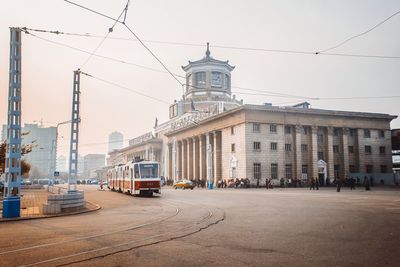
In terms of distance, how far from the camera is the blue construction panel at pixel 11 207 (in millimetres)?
14953

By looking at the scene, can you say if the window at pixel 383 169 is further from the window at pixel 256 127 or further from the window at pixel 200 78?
the window at pixel 200 78

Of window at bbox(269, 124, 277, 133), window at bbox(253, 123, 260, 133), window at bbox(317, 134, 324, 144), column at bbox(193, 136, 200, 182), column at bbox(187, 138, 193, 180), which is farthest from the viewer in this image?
column at bbox(187, 138, 193, 180)

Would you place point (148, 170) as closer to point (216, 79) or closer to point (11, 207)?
point (11, 207)

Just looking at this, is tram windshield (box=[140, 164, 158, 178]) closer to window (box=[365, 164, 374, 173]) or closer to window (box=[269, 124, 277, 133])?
window (box=[269, 124, 277, 133])

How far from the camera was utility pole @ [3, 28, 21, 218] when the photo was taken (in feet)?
50.2

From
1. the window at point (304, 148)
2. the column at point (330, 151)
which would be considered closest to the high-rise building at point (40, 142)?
the window at point (304, 148)

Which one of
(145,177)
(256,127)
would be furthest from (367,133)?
(145,177)

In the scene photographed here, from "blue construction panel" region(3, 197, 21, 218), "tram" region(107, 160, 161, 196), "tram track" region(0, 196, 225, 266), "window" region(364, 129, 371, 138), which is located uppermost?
"window" region(364, 129, 371, 138)

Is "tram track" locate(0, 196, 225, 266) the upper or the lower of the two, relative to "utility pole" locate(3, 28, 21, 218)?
lower

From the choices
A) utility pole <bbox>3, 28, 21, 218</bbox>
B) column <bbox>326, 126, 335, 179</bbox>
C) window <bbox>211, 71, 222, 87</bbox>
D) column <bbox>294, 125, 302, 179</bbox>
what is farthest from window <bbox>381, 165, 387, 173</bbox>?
utility pole <bbox>3, 28, 21, 218</bbox>

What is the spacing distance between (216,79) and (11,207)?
74525 millimetres

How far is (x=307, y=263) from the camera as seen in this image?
23.1 ft

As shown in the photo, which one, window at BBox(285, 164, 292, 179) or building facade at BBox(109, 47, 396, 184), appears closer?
building facade at BBox(109, 47, 396, 184)

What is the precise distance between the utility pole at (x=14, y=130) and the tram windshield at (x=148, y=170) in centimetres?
1530
